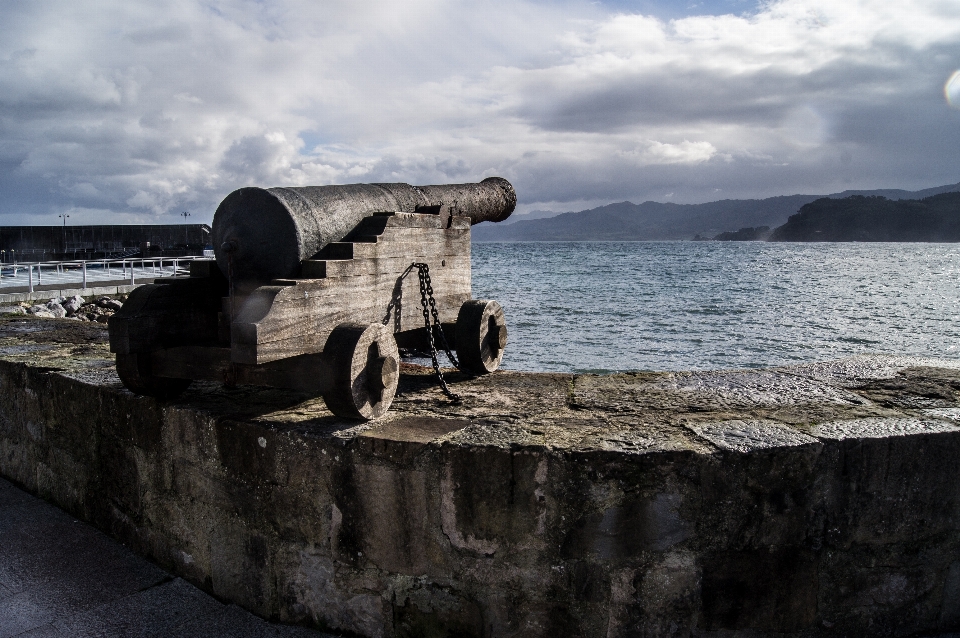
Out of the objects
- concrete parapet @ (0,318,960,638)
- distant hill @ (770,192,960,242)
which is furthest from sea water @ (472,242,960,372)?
distant hill @ (770,192,960,242)

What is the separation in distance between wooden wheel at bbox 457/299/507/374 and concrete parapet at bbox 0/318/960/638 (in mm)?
1242

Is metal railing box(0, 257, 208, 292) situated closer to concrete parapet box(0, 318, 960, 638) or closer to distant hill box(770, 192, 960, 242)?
concrete parapet box(0, 318, 960, 638)

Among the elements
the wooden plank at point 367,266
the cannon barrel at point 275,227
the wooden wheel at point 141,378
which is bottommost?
the wooden wheel at point 141,378

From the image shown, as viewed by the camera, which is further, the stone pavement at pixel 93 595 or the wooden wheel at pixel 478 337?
the wooden wheel at pixel 478 337

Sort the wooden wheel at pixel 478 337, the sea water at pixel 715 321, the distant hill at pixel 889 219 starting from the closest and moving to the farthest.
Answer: the wooden wheel at pixel 478 337, the sea water at pixel 715 321, the distant hill at pixel 889 219

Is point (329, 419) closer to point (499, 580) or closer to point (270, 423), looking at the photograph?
point (270, 423)

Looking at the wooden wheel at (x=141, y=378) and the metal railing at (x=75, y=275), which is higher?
the metal railing at (x=75, y=275)

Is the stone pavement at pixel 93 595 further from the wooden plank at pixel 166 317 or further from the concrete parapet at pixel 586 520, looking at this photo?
the wooden plank at pixel 166 317

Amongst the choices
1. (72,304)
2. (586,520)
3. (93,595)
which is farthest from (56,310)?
(586,520)

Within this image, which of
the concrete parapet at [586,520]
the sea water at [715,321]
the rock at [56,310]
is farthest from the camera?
the sea water at [715,321]

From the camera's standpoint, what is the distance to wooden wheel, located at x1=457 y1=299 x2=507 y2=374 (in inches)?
180

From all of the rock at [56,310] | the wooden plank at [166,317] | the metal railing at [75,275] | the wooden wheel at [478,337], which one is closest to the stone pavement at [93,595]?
the wooden plank at [166,317]

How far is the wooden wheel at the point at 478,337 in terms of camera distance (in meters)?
4.58

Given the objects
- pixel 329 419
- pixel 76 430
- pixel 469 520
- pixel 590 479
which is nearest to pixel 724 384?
pixel 590 479
